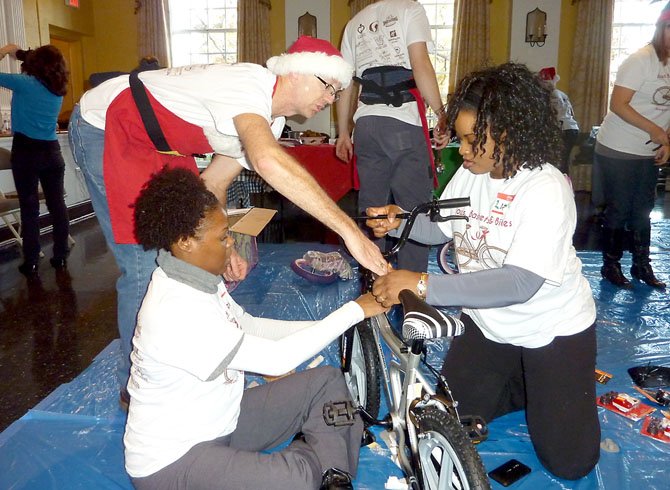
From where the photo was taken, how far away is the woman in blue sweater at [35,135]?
3582mm

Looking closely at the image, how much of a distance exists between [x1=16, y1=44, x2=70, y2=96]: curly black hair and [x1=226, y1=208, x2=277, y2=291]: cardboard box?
1.63 metres

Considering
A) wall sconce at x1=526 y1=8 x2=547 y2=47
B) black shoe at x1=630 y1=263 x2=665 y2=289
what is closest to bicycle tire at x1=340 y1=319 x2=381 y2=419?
black shoe at x1=630 y1=263 x2=665 y2=289

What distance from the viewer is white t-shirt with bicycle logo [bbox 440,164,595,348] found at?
1388mm

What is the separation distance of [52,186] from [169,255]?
3.07 m

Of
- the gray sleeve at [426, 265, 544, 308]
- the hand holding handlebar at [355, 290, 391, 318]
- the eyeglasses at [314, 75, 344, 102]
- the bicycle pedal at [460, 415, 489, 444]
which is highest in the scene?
the eyeglasses at [314, 75, 344, 102]

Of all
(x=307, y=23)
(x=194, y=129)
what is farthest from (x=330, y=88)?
(x=307, y=23)

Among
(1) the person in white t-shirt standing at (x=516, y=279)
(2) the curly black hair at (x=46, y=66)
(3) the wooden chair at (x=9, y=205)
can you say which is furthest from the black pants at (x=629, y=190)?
(3) the wooden chair at (x=9, y=205)

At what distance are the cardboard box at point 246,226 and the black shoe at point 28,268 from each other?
5.29 ft

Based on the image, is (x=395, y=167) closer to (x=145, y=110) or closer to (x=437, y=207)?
(x=437, y=207)

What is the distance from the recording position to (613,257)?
127 inches

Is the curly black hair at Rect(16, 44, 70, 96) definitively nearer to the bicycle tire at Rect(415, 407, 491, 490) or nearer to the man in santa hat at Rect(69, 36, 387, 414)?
the man in santa hat at Rect(69, 36, 387, 414)

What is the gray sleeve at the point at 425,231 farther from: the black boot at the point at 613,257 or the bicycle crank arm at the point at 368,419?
the black boot at the point at 613,257

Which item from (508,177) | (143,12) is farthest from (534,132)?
(143,12)

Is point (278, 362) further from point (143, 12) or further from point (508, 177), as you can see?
point (143, 12)
